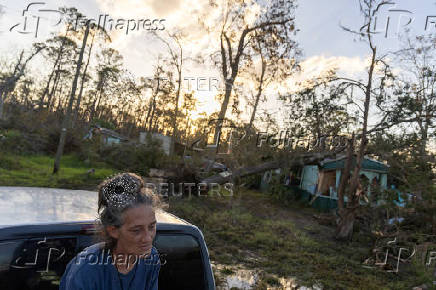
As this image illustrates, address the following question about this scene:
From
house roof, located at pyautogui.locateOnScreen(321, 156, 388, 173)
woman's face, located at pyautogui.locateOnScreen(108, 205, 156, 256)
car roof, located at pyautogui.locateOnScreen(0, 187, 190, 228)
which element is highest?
house roof, located at pyautogui.locateOnScreen(321, 156, 388, 173)

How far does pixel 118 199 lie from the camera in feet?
5.02

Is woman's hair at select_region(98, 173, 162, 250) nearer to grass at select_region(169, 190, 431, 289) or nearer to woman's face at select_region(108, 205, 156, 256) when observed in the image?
woman's face at select_region(108, 205, 156, 256)

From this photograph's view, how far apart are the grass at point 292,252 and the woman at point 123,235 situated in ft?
15.9

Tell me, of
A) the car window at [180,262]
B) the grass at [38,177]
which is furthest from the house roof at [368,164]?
the car window at [180,262]

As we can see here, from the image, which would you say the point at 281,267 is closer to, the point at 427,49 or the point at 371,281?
the point at 371,281

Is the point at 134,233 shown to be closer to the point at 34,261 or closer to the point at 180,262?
the point at 34,261

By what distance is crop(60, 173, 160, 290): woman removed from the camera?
4.88ft

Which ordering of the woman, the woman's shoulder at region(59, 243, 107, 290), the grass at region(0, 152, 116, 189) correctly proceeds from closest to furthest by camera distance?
1. the woman's shoulder at region(59, 243, 107, 290)
2. the woman
3. the grass at region(0, 152, 116, 189)

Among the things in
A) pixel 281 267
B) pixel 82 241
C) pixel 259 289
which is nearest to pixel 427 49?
pixel 281 267

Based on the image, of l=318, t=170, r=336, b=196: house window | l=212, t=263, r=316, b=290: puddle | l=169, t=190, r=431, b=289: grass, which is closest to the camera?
l=212, t=263, r=316, b=290: puddle

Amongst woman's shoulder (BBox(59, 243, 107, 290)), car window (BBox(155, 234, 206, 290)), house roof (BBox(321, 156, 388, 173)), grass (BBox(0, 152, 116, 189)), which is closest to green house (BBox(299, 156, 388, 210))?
house roof (BBox(321, 156, 388, 173))

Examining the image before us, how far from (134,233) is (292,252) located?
751 centimetres

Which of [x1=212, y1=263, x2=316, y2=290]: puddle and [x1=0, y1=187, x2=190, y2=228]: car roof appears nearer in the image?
[x1=0, y1=187, x2=190, y2=228]: car roof

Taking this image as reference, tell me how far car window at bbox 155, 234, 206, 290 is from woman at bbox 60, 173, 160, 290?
0.50 m
